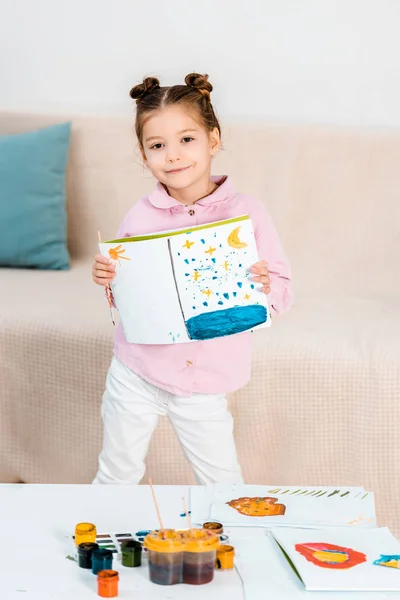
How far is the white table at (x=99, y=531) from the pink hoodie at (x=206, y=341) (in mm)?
288

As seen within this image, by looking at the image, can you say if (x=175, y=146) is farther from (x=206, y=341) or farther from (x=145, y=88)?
(x=206, y=341)

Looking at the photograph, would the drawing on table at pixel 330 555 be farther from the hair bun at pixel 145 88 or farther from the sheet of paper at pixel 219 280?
the hair bun at pixel 145 88

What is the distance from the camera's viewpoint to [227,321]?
138cm

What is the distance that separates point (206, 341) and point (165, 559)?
59 cm

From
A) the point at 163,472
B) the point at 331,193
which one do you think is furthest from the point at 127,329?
the point at 331,193

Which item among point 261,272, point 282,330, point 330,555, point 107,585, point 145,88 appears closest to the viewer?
point 107,585

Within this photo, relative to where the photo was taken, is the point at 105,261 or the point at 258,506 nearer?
the point at 258,506

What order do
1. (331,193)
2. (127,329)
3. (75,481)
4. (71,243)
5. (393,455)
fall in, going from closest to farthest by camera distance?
(127,329) < (393,455) < (75,481) < (331,193) < (71,243)

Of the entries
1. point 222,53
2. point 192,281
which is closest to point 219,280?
point 192,281

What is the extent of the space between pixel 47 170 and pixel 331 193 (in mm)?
729

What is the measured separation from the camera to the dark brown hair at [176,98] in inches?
56.8

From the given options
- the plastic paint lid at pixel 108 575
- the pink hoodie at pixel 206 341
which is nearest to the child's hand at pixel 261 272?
the pink hoodie at pixel 206 341

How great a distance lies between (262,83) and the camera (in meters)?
2.55

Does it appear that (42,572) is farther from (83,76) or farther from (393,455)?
(83,76)
